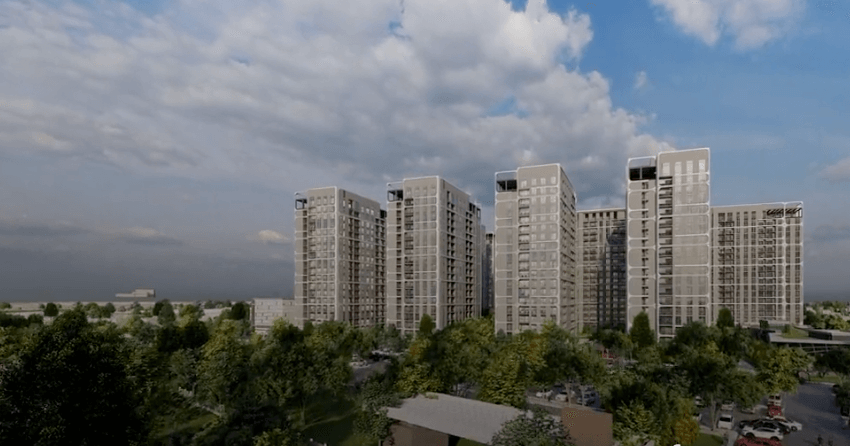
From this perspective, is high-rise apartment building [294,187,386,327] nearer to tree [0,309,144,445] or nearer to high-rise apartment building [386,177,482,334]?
high-rise apartment building [386,177,482,334]

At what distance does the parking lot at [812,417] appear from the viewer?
38344 mm

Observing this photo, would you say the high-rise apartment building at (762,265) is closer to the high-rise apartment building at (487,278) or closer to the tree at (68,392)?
the high-rise apartment building at (487,278)

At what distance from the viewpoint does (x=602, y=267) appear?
11281 cm

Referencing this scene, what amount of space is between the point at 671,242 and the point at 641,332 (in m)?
16.2

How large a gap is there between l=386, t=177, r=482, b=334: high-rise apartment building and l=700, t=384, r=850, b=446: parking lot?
5476 cm

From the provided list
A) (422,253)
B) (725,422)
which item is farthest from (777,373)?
(422,253)

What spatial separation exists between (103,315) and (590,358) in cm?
13831

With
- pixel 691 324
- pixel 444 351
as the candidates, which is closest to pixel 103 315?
pixel 444 351

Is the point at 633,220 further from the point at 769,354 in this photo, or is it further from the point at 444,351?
the point at 444,351

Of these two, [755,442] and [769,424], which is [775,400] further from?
[755,442]

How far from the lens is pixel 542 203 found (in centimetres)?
8388

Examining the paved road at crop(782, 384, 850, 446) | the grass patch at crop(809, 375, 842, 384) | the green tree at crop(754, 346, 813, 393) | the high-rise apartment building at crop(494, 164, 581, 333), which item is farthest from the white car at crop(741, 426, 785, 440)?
the high-rise apartment building at crop(494, 164, 581, 333)

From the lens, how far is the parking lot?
3834 cm

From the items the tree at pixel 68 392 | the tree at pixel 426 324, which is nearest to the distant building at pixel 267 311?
the tree at pixel 426 324
